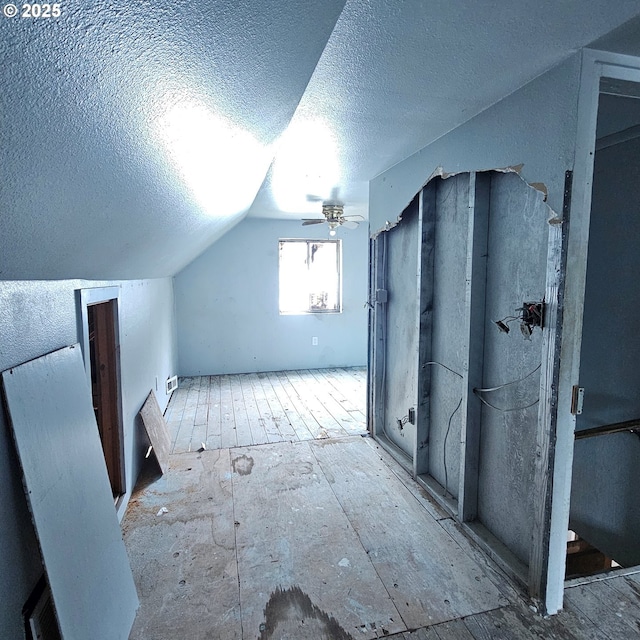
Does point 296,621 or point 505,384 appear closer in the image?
point 296,621

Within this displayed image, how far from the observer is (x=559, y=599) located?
4.92ft

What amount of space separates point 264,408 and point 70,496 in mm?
2653

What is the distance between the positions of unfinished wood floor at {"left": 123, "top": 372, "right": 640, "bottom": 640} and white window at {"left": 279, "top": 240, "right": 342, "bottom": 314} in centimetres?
312

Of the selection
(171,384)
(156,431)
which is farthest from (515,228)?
(171,384)

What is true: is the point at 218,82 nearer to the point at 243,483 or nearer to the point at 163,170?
the point at 163,170

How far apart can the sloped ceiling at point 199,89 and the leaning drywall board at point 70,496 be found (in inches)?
14.7

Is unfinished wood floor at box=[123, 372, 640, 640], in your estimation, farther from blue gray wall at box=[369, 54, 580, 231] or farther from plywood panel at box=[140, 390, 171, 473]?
blue gray wall at box=[369, 54, 580, 231]

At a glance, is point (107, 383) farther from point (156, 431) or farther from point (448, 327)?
point (448, 327)

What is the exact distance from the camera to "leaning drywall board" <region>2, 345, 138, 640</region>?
42.5 inches

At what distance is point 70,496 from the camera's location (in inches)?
50.1

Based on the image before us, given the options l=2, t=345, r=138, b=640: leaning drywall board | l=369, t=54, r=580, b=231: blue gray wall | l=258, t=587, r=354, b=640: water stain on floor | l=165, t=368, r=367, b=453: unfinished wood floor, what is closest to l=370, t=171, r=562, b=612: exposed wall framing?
l=369, t=54, r=580, b=231: blue gray wall

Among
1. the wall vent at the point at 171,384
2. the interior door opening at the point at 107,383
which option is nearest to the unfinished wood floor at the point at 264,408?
the wall vent at the point at 171,384

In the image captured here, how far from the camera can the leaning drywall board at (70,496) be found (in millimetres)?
1080

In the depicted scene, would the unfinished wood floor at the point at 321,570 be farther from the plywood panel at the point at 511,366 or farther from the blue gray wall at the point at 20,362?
the blue gray wall at the point at 20,362
